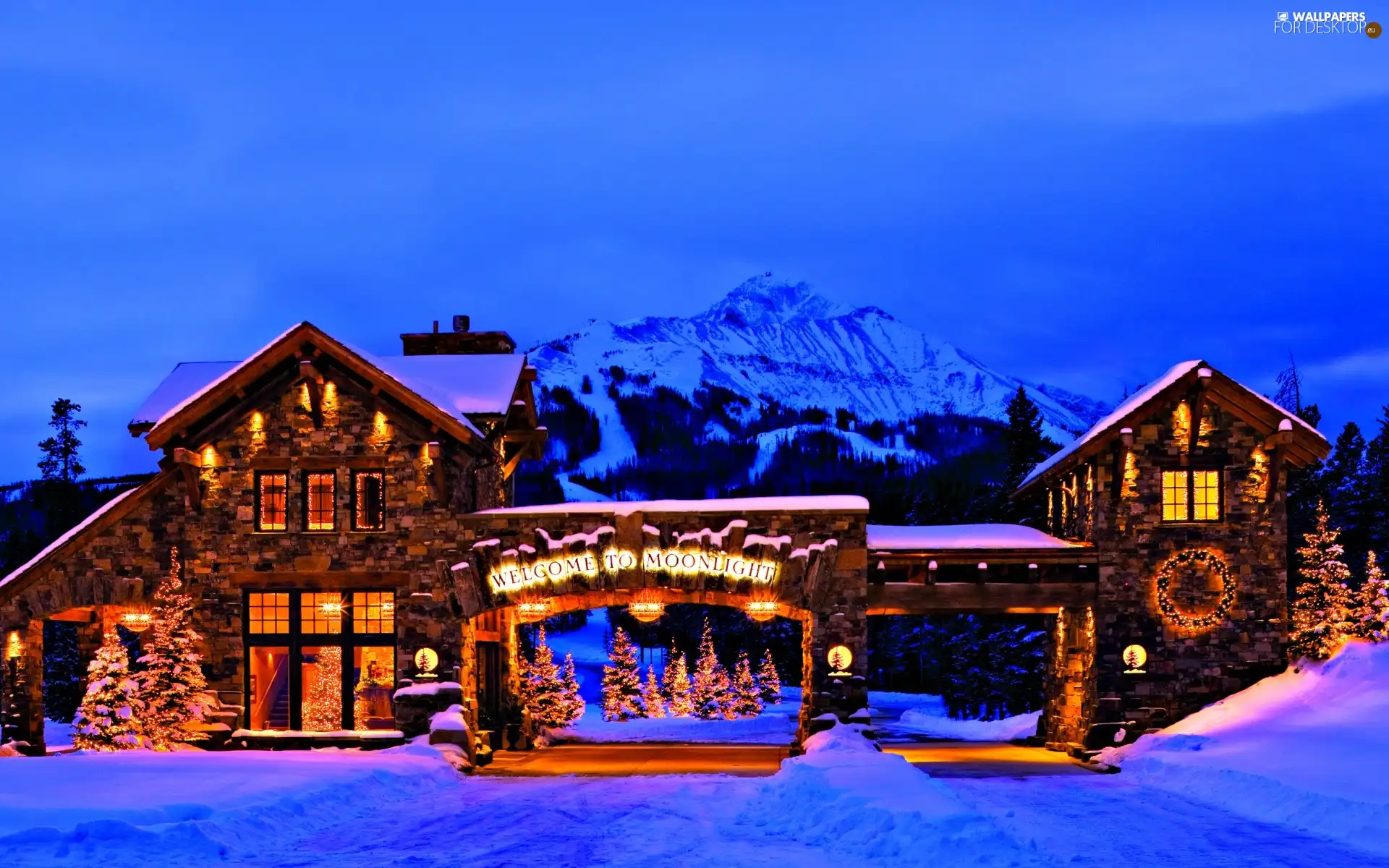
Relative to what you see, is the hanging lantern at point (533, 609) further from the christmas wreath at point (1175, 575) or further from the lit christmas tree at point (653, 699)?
the lit christmas tree at point (653, 699)

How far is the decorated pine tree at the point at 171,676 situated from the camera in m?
28.1

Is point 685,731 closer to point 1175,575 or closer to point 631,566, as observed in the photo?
point 631,566

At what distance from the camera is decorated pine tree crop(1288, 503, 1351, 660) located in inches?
1105

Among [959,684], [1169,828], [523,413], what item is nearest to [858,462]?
[959,684]

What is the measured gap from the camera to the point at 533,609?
30641 millimetres

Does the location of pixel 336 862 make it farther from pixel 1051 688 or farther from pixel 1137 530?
pixel 1051 688

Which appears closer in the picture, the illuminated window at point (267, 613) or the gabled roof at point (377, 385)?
the gabled roof at point (377, 385)

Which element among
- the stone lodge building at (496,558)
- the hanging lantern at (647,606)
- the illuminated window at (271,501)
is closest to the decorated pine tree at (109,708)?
the stone lodge building at (496,558)

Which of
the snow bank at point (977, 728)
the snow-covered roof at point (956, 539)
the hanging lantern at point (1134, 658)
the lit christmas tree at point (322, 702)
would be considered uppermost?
Result: the snow-covered roof at point (956, 539)

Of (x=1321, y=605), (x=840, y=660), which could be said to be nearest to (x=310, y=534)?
(x=840, y=660)

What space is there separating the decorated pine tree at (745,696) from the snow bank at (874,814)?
115 feet

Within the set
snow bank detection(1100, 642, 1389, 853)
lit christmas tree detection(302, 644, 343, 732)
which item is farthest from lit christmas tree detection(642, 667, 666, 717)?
snow bank detection(1100, 642, 1389, 853)

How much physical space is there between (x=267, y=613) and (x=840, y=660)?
12.4 metres

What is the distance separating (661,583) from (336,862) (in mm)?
14114
